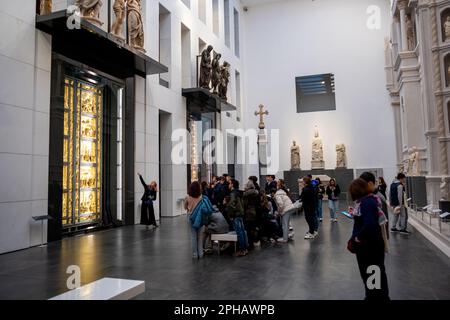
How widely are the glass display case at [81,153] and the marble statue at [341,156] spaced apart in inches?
656

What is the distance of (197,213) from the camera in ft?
20.9

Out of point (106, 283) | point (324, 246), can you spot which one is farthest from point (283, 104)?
point (106, 283)

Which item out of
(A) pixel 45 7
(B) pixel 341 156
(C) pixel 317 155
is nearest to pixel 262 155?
(C) pixel 317 155

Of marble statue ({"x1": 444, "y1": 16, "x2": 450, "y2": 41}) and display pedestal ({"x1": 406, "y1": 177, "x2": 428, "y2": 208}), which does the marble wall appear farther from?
marble statue ({"x1": 444, "y1": 16, "x2": 450, "y2": 41})

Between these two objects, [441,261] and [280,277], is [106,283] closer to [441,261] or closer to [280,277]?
[280,277]

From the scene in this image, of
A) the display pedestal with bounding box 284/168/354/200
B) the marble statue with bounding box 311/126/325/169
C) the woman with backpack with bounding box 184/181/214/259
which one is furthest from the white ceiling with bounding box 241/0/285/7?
the woman with backpack with bounding box 184/181/214/259

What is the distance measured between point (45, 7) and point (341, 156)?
19014mm

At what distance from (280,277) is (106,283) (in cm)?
272

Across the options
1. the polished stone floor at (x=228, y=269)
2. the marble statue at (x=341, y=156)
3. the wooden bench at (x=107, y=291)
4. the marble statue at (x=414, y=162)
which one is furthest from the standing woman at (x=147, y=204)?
the marble statue at (x=341, y=156)

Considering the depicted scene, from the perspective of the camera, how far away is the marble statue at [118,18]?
10164 mm

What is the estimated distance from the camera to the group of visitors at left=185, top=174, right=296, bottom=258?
255 inches

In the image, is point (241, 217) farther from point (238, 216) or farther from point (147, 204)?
point (147, 204)
